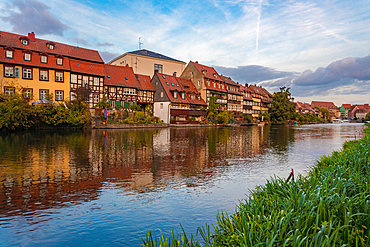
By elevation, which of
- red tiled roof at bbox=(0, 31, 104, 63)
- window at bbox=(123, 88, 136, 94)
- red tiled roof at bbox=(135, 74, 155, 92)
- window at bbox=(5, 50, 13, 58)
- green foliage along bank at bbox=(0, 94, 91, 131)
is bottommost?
green foliage along bank at bbox=(0, 94, 91, 131)

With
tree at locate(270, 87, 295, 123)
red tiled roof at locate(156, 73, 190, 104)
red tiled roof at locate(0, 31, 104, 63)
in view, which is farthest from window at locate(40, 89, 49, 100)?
tree at locate(270, 87, 295, 123)

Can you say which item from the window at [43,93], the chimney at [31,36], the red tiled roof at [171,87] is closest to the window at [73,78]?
the window at [43,93]

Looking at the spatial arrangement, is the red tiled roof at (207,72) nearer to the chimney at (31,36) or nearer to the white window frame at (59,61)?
the white window frame at (59,61)

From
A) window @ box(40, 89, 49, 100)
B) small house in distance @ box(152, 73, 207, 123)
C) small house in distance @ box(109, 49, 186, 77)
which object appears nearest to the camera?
window @ box(40, 89, 49, 100)

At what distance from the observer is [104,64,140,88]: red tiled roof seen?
50.5 m

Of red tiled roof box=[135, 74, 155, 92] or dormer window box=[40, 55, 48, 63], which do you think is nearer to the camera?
dormer window box=[40, 55, 48, 63]

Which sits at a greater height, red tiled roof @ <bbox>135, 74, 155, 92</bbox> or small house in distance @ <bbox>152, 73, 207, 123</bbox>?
red tiled roof @ <bbox>135, 74, 155, 92</bbox>

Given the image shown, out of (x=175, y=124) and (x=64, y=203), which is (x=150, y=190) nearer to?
(x=64, y=203)

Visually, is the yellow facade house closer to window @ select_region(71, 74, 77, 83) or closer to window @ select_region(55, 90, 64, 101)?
window @ select_region(55, 90, 64, 101)

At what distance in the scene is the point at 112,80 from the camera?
166ft

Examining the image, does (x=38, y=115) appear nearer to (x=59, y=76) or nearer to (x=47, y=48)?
(x=59, y=76)

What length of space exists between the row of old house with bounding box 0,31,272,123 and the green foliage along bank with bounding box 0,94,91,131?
12.7 ft

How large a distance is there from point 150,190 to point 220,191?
2181 millimetres

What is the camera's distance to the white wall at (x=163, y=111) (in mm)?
56219
